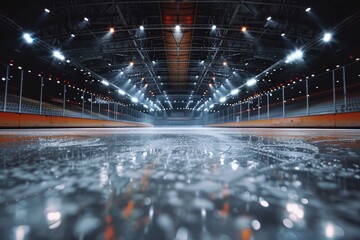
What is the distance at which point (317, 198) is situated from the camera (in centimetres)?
38

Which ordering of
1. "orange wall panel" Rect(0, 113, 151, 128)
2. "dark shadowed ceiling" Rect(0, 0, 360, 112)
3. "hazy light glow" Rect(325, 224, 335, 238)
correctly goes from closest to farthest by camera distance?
"hazy light glow" Rect(325, 224, 335, 238)
"dark shadowed ceiling" Rect(0, 0, 360, 112)
"orange wall panel" Rect(0, 113, 151, 128)

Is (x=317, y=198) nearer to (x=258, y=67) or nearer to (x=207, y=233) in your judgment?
(x=207, y=233)

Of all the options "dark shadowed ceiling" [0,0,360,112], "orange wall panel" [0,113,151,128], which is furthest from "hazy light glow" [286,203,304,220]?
"orange wall panel" [0,113,151,128]

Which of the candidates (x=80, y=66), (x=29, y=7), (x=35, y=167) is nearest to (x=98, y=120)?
(x=80, y=66)

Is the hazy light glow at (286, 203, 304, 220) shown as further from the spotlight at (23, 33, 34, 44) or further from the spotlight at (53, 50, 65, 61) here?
the spotlight at (53, 50, 65, 61)

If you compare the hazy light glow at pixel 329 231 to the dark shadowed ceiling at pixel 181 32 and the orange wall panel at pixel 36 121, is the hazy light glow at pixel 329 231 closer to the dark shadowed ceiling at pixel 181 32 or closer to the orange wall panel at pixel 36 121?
the dark shadowed ceiling at pixel 181 32

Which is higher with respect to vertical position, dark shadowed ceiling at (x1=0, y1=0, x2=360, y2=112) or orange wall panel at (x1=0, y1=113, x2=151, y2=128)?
dark shadowed ceiling at (x1=0, y1=0, x2=360, y2=112)

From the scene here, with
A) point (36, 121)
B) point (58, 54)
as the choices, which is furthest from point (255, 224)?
point (58, 54)

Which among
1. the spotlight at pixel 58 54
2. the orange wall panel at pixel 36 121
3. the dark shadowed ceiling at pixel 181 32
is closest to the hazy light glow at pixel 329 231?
the dark shadowed ceiling at pixel 181 32

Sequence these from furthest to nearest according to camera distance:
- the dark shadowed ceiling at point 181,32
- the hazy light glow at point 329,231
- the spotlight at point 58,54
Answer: the spotlight at point 58,54
the dark shadowed ceiling at point 181,32
the hazy light glow at point 329,231

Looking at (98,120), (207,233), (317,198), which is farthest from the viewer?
(98,120)

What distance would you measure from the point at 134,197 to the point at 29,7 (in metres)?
8.15

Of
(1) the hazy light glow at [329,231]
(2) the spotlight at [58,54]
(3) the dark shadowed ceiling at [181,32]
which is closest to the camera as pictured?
(1) the hazy light glow at [329,231]

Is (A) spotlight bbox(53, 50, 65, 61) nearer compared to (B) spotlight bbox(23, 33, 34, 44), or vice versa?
(B) spotlight bbox(23, 33, 34, 44)
